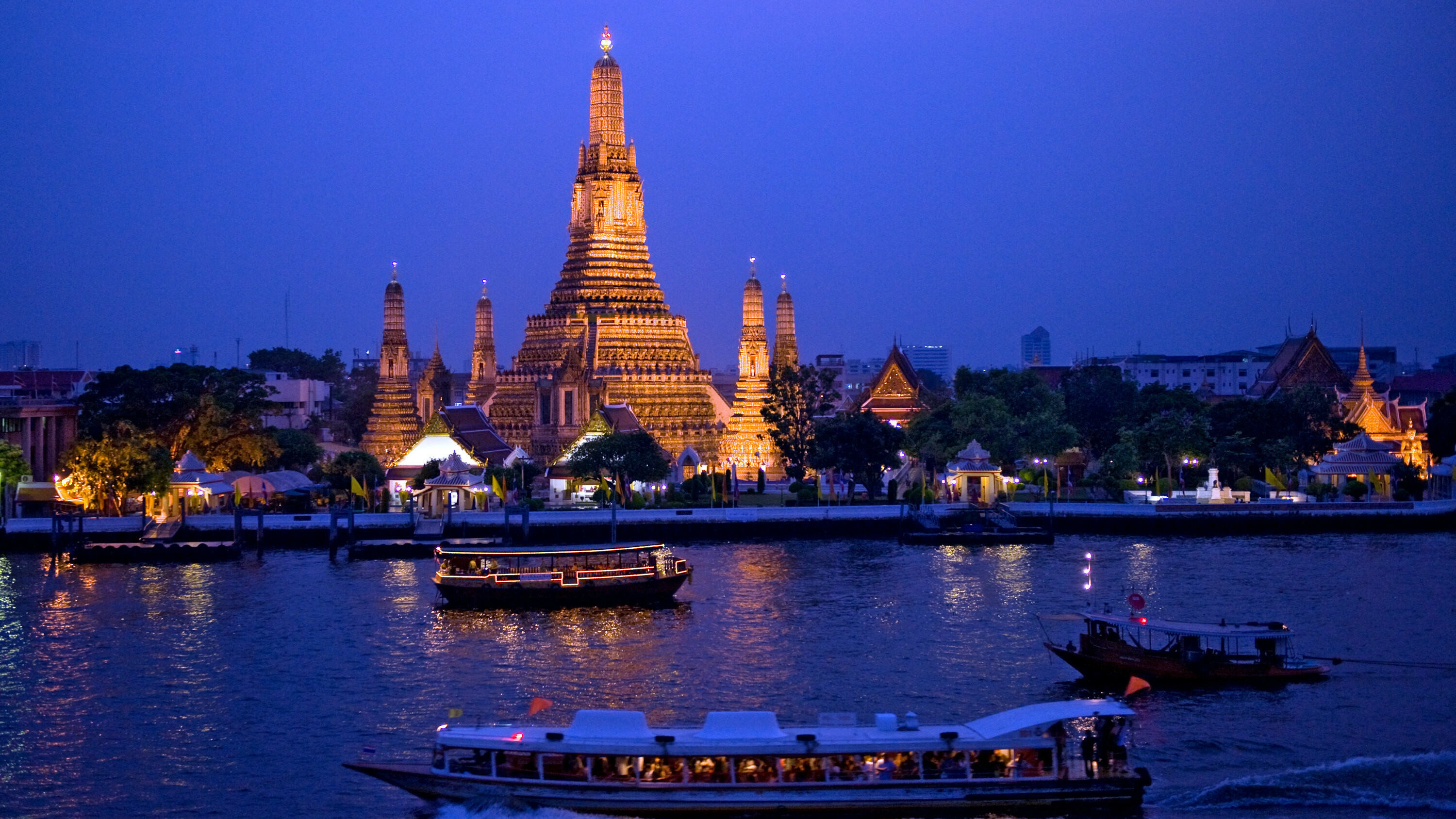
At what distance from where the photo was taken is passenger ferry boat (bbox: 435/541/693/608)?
4653 centimetres

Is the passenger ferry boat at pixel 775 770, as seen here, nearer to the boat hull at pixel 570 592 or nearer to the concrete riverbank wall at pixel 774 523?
the boat hull at pixel 570 592

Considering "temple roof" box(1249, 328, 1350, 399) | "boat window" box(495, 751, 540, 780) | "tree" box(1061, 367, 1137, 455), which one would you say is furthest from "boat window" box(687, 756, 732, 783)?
"temple roof" box(1249, 328, 1350, 399)

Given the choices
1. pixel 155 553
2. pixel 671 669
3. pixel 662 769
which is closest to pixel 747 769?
pixel 662 769

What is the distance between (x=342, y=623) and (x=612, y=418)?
107 ft

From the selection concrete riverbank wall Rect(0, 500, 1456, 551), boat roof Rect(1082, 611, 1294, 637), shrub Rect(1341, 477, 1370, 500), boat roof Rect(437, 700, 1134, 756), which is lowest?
boat roof Rect(437, 700, 1134, 756)

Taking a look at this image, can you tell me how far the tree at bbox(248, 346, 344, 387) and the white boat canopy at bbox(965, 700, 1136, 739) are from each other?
379ft

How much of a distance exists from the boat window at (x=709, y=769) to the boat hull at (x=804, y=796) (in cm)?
25

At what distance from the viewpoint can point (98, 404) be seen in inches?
2965

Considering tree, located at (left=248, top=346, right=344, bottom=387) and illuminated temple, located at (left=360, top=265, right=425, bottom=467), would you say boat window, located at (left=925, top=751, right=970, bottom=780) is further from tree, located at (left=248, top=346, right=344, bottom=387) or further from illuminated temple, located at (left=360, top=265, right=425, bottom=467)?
tree, located at (left=248, top=346, right=344, bottom=387)

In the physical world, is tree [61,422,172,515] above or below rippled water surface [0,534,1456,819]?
above

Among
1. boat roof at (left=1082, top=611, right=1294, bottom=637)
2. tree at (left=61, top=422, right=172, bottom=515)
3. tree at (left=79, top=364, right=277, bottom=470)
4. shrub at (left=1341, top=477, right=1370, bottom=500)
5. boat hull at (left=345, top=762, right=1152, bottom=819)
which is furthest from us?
tree at (left=79, top=364, right=277, bottom=470)

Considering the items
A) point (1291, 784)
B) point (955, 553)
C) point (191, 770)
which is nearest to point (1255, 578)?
point (955, 553)

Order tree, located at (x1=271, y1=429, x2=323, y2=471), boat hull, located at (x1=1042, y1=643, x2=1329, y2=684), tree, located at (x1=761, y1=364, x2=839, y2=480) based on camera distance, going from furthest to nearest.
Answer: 1. tree, located at (x1=271, y1=429, x2=323, y2=471)
2. tree, located at (x1=761, y1=364, x2=839, y2=480)
3. boat hull, located at (x1=1042, y1=643, x2=1329, y2=684)

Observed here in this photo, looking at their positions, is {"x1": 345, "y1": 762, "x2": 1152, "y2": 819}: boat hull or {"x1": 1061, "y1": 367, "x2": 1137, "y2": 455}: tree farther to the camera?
{"x1": 1061, "y1": 367, "x2": 1137, "y2": 455}: tree
